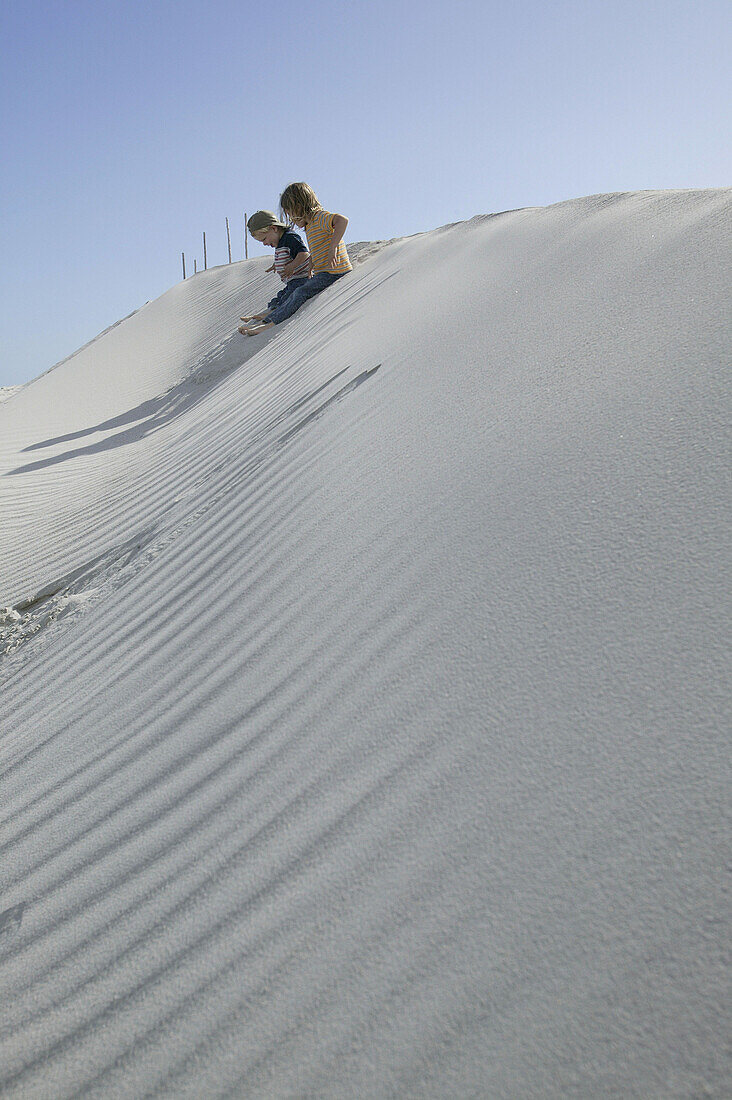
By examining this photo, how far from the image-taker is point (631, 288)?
9.85 ft

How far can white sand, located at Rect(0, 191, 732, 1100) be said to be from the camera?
3.74 ft

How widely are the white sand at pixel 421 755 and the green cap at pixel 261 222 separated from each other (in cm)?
542

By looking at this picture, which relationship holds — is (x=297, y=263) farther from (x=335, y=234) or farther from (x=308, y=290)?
(x=335, y=234)

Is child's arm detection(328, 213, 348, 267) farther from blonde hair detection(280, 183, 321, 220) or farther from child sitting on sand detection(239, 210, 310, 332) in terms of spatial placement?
child sitting on sand detection(239, 210, 310, 332)

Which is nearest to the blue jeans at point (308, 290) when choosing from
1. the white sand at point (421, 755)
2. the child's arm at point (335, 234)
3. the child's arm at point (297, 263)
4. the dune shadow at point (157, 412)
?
the child's arm at point (335, 234)

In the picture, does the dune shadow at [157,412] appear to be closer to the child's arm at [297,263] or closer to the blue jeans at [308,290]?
the blue jeans at [308,290]

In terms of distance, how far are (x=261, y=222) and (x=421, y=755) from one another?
7.70 meters

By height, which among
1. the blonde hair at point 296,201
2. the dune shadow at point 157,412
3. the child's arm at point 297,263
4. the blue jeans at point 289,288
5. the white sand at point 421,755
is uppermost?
the blonde hair at point 296,201

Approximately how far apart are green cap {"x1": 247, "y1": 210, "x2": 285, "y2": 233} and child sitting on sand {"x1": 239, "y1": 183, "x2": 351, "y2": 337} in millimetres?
374

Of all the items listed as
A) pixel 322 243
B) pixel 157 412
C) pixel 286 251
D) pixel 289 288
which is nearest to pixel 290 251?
pixel 286 251

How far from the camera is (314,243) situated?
315 inches

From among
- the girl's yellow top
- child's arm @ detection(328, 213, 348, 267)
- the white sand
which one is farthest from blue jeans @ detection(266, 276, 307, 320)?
the white sand

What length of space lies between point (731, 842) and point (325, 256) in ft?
26.1

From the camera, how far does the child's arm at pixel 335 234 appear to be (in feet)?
24.6
